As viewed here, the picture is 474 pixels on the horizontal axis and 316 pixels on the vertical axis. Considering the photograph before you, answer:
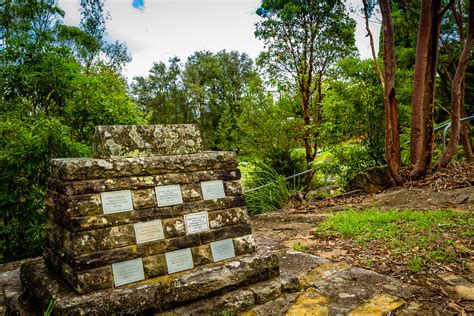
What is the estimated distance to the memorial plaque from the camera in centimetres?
228

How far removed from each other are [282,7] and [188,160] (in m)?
9.01

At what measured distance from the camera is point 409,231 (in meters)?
3.35

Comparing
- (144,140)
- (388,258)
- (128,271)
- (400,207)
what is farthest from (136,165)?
(400,207)

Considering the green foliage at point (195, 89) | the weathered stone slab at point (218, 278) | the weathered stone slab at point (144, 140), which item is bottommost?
the weathered stone slab at point (218, 278)

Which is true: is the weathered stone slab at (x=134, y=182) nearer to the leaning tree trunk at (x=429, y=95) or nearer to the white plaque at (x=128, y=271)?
the white plaque at (x=128, y=271)

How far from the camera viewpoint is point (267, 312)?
207cm

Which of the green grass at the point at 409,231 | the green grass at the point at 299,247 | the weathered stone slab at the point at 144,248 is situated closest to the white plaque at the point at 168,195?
the weathered stone slab at the point at 144,248

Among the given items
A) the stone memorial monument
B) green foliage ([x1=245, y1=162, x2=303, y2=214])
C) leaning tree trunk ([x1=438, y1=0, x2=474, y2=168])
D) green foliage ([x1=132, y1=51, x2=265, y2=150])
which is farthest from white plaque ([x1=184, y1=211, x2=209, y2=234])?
green foliage ([x1=132, y1=51, x2=265, y2=150])

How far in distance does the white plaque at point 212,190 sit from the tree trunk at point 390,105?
4571 millimetres

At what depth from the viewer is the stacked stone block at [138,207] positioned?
6.24 feet

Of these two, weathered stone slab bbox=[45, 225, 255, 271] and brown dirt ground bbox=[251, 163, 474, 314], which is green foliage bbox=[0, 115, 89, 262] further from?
brown dirt ground bbox=[251, 163, 474, 314]

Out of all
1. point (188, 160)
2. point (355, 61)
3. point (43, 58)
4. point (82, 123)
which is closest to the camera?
point (188, 160)

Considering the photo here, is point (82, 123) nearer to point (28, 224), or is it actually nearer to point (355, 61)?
point (28, 224)

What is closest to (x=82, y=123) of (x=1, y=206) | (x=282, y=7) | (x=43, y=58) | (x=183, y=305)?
(x=43, y=58)
